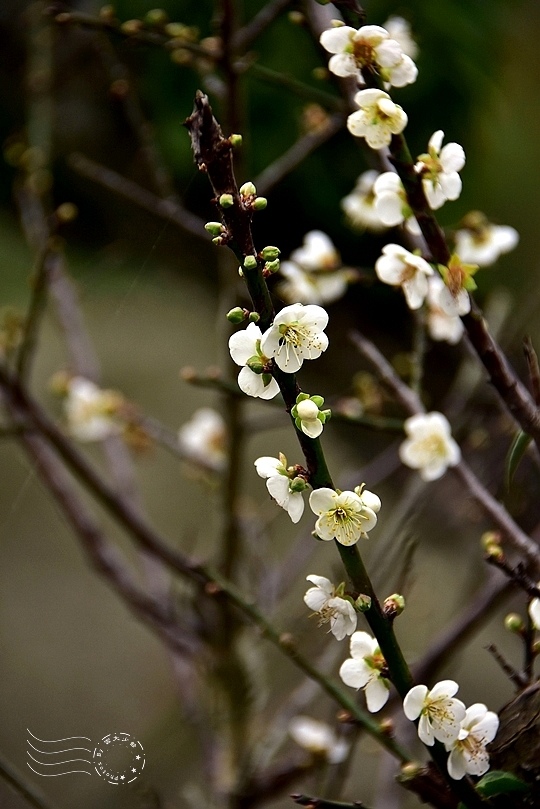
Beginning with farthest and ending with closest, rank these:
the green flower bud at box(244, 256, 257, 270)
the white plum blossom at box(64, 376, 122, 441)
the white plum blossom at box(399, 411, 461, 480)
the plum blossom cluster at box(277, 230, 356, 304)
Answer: the white plum blossom at box(64, 376, 122, 441) → the plum blossom cluster at box(277, 230, 356, 304) → the white plum blossom at box(399, 411, 461, 480) → the green flower bud at box(244, 256, 257, 270)

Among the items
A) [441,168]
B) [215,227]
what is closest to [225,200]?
[215,227]

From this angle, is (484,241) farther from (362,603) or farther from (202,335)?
(202,335)

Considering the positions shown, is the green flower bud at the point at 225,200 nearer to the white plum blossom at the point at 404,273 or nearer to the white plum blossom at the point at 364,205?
the white plum blossom at the point at 404,273

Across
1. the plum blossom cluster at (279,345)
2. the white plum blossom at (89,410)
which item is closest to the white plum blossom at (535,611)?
the plum blossom cluster at (279,345)

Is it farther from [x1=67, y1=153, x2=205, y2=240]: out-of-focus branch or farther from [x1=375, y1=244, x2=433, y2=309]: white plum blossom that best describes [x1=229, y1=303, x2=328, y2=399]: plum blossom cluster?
[x1=67, y1=153, x2=205, y2=240]: out-of-focus branch

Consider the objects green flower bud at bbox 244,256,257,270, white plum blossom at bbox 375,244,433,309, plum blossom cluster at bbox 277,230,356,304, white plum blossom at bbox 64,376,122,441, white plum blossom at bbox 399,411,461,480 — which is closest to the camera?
green flower bud at bbox 244,256,257,270

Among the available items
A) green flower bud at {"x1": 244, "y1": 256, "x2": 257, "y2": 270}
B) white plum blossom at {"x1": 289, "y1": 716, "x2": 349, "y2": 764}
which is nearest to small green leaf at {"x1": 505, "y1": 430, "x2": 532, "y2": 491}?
green flower bud at {"x1": 244, "y1": 256, "x2": 257, "y2": 270}
